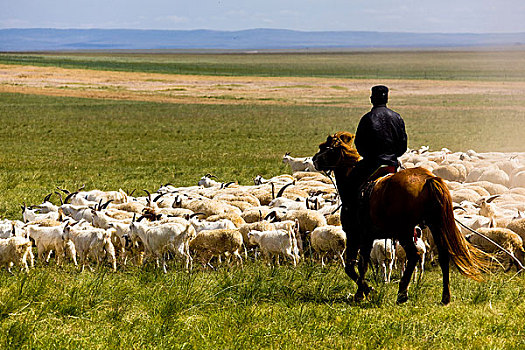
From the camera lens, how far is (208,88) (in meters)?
75.4

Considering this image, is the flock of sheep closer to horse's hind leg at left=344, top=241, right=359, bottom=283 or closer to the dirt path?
horse's hind leg at left=344, top=241, right=359, bottom=283

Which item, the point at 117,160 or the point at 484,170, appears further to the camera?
the point at 117,160

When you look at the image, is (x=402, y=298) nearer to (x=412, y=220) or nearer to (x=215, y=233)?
(x=412, y=220)

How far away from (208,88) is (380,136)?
68.6 meters

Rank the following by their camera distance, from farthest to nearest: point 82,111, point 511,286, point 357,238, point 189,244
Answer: point 82,111
point 189,244
point 511,286
point 357,238

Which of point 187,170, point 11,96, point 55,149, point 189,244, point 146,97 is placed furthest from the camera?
point 146,97

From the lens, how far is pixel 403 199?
24.4 feet

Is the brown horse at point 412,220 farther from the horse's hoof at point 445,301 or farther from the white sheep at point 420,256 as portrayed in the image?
the white sheep at point 420,256

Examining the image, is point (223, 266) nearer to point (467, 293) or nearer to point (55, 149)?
point (467, 293)

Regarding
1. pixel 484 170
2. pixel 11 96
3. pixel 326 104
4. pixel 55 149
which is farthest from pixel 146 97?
pixel 484 170

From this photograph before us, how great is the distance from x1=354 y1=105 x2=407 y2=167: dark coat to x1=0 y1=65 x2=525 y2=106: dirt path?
157ft

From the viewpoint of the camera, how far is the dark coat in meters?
7.89

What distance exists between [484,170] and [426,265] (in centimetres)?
750

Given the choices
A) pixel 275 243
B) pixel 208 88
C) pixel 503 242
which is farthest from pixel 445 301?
pixel 208 88
